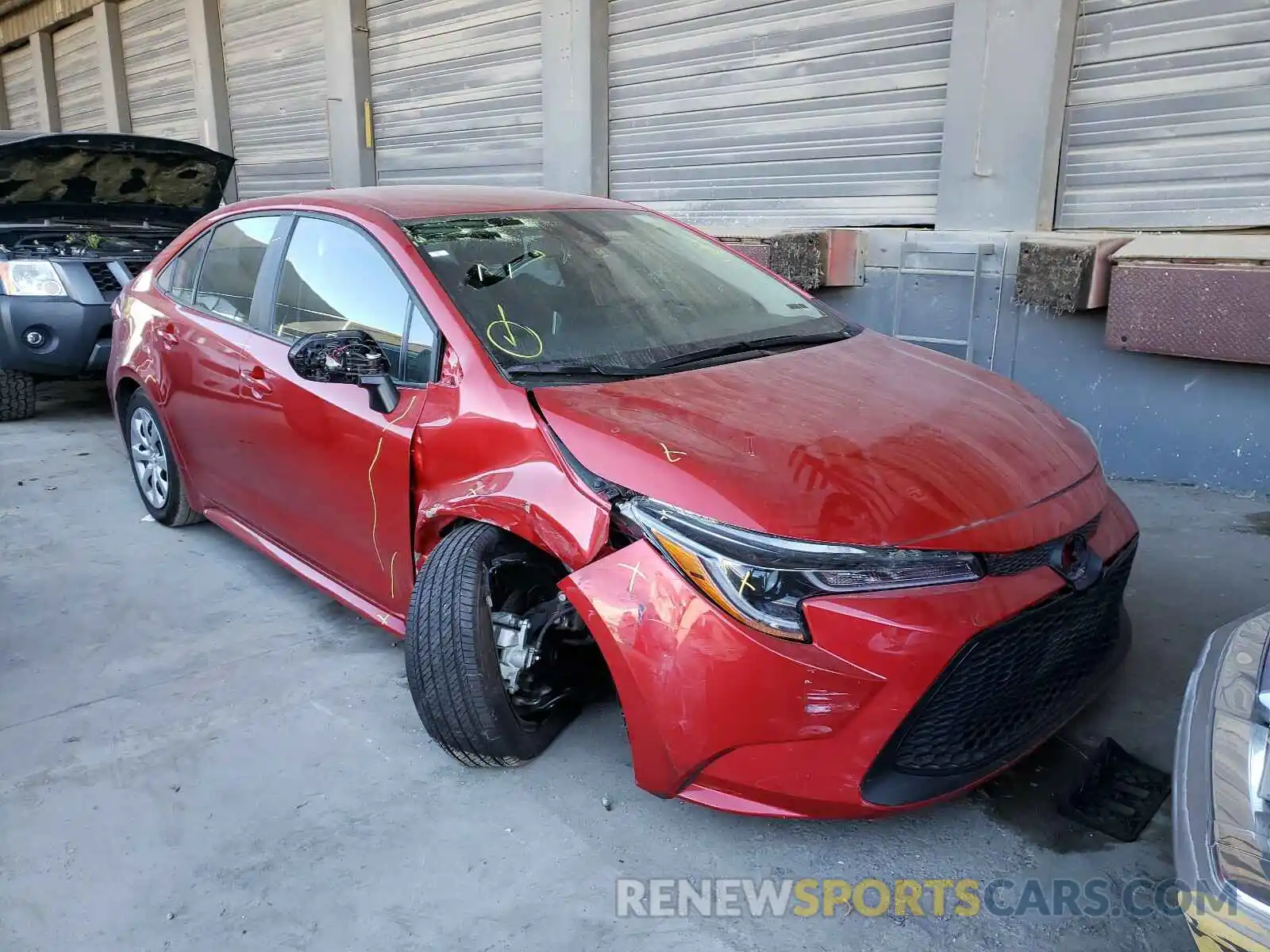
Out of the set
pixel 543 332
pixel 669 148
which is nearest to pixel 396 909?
pixel 543 332

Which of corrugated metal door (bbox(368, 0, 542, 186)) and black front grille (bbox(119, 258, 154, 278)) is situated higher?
corrugated metal door (bbox(368, 0, 542, 186))

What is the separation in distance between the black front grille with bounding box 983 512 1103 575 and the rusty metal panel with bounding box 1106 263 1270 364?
2776 mm

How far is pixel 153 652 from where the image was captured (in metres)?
3.37

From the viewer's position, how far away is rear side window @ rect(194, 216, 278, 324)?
11.8 ft

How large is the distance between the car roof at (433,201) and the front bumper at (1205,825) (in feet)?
7.94

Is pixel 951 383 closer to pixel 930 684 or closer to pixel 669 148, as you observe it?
pixel 930 684

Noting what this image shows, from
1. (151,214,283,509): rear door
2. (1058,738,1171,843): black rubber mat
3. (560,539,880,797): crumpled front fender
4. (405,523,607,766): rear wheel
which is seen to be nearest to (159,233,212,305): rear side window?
(151,214,283,509): rear door

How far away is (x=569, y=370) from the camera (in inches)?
105

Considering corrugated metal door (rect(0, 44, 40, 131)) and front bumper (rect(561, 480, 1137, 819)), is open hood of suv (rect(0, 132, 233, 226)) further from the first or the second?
corrugated metal door (rect(0, 44, 40, 131))

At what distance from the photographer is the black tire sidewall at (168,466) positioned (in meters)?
4.25

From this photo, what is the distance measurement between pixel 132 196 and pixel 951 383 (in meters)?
6.56

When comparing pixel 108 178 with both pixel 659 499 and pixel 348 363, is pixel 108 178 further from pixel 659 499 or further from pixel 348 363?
pixel 659 499

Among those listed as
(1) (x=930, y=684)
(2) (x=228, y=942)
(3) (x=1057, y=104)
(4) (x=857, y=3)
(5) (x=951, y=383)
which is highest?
(4) (x=857, y=3)

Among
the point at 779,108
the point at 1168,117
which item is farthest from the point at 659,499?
the point at 779,108
